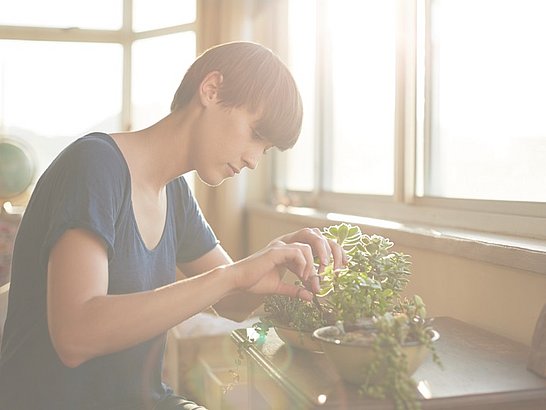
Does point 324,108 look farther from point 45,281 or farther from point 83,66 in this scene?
point 45,281

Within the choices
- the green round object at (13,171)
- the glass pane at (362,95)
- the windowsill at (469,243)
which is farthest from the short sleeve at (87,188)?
the green round object at (13,171)

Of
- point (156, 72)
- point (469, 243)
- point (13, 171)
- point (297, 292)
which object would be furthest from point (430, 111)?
point (13, 171)

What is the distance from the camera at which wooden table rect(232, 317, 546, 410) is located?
1.06 m

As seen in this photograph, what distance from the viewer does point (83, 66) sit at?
4637 mm

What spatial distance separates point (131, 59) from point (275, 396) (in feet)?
12.0

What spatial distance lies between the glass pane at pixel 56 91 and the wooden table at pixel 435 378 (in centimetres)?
337

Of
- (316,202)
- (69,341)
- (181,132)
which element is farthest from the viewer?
(316,202)

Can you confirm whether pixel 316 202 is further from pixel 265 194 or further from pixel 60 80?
pixel 60 80

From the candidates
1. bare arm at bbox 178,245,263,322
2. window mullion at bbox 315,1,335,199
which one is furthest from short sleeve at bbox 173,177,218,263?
window mullion at bbox 315,1,335,199

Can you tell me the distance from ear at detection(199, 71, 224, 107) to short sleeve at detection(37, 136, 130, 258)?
196mm

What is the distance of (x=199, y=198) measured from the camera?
4.37 m

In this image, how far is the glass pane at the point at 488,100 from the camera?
185 cm

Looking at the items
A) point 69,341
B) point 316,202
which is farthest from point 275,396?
point 316,202

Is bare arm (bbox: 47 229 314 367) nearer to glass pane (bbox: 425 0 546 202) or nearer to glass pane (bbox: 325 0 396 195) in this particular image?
glass pane (bbox: 425 0 546 202)
